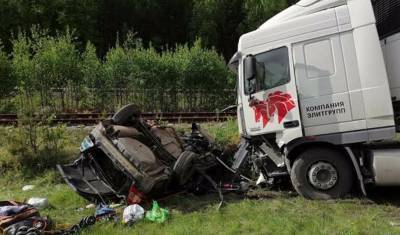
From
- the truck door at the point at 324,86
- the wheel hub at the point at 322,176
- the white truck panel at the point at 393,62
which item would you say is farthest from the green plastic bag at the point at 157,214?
the white truck panel at the point at 393,62

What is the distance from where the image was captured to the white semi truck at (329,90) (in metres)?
7.78

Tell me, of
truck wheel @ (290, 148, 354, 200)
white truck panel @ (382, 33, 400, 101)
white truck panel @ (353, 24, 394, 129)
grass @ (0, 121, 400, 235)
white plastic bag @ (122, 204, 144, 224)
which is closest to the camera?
grass @ (0, 121, 400, 235)

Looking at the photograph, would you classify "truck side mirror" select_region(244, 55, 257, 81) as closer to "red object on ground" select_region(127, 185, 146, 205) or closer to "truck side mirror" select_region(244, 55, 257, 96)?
"truck side mirror" select_region(244, 55, 257, 96)

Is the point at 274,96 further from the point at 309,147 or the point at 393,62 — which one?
the point at 393,62

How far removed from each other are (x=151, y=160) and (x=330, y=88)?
305cm

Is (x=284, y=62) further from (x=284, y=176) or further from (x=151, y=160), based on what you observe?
(x=151, y=160)

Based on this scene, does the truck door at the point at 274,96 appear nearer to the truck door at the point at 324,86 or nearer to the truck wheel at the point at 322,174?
the truck door at the point at 324,86

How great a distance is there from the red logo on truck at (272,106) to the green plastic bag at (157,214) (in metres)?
2.21

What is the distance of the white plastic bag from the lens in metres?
7.36

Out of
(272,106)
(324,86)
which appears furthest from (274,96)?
(324,86)

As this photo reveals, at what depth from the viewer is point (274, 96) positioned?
830cm

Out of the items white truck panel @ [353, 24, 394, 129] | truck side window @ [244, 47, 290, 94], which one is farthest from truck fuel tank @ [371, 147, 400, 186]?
truck side window @ [244, 47, 290, 94]

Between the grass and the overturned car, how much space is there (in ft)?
1.13

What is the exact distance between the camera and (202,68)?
88.3 ft
